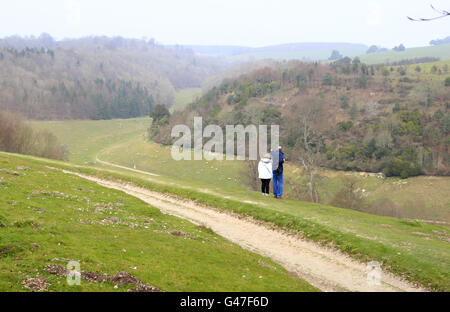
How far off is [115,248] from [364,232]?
12.8 metres

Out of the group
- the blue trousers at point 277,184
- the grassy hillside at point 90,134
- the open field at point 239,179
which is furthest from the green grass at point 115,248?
the grassy hillside at point 90,134

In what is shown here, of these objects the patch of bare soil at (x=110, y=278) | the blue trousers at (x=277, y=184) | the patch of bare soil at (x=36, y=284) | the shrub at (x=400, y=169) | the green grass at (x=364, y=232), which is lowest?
the shrub at (x=400, y=169)

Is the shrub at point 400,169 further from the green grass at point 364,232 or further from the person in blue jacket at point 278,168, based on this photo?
the green grass at point 364,232

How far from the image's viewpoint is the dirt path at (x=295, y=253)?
15.1 metres

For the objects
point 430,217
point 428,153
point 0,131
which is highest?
point 0,131

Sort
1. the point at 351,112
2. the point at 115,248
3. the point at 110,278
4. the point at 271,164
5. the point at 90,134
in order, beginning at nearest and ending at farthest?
the point at 110,278, the point at 115,248, the point at 271,164, the point at 351,112, the point at 90,134

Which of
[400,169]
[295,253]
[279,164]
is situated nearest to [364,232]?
[295,253]

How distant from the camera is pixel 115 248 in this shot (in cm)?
1338

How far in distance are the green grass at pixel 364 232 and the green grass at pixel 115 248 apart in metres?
A: 4.65

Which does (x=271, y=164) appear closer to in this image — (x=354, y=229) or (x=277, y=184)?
(x=277, y=184)

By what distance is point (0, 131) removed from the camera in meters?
57.2
